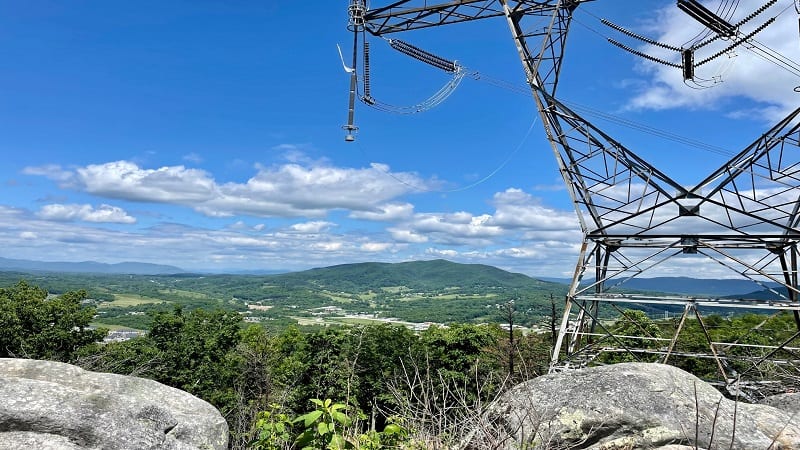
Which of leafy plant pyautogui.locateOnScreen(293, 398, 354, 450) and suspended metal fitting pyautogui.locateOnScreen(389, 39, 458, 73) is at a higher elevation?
suspended metal fitting pyautogui.locateOnScreen(389, 39, 458, 73)

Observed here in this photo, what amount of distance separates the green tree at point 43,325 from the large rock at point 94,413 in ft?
91.9

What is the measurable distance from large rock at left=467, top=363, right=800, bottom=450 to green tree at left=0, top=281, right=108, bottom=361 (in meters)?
33.6

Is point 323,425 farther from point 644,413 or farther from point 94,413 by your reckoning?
point 644,413

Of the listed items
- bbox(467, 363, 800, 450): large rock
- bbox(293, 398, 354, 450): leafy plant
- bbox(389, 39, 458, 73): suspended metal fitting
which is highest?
bbox(389, 39, 458, 73): suspended metal fitting

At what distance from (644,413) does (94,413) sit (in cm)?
817

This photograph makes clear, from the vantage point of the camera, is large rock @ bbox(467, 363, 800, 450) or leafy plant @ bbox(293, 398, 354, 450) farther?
large rock @ bbox(467, 363, 800, 450)

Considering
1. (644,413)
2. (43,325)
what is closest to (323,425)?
(644,413)

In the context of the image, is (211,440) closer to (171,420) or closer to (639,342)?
(171,420)

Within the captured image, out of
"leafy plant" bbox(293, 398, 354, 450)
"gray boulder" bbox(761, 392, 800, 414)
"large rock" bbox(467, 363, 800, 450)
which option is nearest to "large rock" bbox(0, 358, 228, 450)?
"leafy plant" bbox(293, 398, 354, 450)

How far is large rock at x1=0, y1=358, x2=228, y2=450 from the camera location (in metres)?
7.09

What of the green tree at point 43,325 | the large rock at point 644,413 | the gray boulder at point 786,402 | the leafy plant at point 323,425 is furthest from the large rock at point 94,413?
the green tree at point 43,325

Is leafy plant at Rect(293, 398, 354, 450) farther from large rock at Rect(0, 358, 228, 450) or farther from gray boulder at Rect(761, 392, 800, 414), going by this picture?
gray boulder at Rect(761, 392, 800, 414)

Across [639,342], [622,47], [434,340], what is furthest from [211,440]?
[639,342]

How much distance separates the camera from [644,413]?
7371mm
